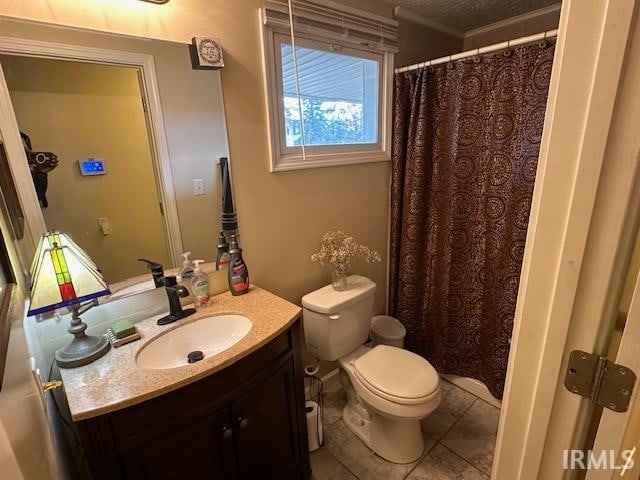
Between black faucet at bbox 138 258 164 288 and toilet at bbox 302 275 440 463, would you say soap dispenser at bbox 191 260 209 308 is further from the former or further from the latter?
toilet at bbox 302 275 440 463

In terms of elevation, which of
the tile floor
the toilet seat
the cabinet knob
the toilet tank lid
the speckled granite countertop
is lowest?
the tile floor

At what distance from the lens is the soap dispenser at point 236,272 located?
4.77 ft

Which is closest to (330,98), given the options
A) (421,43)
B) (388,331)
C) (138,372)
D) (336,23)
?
(336,23)

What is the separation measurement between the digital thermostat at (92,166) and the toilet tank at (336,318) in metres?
1.05

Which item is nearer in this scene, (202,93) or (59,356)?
(59,356)

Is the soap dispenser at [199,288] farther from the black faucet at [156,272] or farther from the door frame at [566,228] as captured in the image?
the door frame at [566,228]

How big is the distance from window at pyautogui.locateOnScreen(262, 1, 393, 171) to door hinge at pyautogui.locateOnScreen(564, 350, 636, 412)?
1353mm

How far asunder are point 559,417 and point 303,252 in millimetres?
1366

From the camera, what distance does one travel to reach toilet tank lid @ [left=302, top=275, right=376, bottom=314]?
→ 66.0 inches

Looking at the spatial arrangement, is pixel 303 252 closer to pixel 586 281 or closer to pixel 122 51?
pixel 122 51

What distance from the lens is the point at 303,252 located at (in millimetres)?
1851

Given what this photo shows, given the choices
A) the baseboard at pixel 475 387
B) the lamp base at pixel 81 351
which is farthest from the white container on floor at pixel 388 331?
the lamp base at pixel 81 351

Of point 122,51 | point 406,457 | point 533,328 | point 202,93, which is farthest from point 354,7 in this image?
point 406,457

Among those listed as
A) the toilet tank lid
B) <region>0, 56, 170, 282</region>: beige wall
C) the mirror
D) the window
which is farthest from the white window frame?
the toilet tank lid
